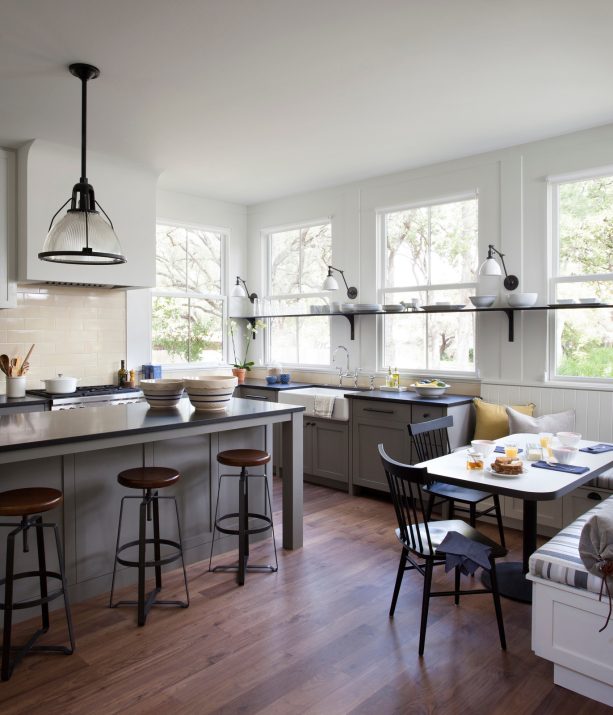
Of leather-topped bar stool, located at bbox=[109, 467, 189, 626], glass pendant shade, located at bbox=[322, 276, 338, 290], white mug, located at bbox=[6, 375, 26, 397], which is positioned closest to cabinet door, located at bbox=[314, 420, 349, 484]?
glass pendant shade, located at bbox=[322, 276, 338, 290]

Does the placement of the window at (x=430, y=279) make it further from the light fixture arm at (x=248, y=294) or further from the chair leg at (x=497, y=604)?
the chair leg at (x=497, y=604)

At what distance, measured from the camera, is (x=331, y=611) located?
302 centimetres

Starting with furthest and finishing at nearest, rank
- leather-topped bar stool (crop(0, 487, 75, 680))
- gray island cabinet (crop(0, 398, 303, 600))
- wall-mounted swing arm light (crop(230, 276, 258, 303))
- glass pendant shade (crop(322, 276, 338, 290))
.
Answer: wall-mounted swing arm light (crop(230, 276, 258, 303))
glass pendant shade (crop(322, 276, 338, 290))
gray island cabinet (crop(0, 398, 303, 600))
leather-topped bar stool (crop(0, 487, 75, 680))

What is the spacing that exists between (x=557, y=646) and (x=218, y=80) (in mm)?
3503

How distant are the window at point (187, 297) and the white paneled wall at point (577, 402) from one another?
136 inches

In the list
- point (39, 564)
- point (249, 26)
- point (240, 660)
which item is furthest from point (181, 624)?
point (249, 26)

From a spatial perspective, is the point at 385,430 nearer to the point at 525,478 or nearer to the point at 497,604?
the point at 525,478

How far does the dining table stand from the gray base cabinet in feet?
3.27

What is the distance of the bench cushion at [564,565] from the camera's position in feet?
7.55

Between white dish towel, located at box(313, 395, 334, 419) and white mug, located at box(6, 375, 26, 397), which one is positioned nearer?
white mug, located at box(6, 375, 26, 397)

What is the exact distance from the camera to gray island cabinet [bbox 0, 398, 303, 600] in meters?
2.86

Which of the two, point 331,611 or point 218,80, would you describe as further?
point 218,80

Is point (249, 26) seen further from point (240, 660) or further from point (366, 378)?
point (366, 378)

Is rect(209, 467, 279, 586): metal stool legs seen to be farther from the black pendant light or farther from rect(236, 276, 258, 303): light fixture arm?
rect(236, 276, 258, 303): light fixture arm
